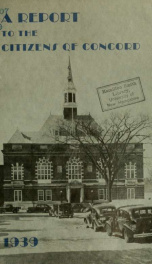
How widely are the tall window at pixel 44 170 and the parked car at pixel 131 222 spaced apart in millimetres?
433

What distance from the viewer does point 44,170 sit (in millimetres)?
2561

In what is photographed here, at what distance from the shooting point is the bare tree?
2592mm

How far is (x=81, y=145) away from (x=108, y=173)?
0.74 feet

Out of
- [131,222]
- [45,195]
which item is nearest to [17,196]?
[45,195]

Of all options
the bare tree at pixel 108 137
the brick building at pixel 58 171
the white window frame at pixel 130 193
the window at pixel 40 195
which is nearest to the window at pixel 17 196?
the brick building at pixel 58 171

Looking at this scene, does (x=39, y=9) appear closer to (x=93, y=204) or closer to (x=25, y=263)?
(x=93, y=204)

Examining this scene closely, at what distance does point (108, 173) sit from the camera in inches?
103

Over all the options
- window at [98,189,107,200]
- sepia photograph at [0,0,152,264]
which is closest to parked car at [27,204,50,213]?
sepia photograph at [0,0,152,264]

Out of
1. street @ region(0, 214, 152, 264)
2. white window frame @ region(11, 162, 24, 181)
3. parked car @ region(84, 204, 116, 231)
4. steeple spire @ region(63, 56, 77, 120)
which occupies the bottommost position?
street @ region(0, 214, 152, 264)

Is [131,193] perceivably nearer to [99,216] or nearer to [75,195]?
[99,216]

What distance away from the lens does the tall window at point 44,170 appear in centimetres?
257

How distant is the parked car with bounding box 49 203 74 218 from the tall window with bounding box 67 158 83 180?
0.16 metres

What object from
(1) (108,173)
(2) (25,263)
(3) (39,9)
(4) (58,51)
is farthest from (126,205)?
(3) (39,9)

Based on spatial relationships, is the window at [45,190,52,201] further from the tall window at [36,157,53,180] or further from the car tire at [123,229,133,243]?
the car tire at [123,229,133,243]
